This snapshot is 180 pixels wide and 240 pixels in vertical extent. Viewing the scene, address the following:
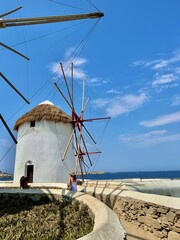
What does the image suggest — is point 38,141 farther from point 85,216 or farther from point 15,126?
point 85,216

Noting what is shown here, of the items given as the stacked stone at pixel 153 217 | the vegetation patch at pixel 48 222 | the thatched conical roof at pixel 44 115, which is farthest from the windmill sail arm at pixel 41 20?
the thatched conical roof at pixel 44 115

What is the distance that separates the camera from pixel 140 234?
6.13 meters

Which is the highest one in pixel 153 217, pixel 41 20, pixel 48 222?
pixel 41 20

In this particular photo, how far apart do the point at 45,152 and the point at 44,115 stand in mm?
2911

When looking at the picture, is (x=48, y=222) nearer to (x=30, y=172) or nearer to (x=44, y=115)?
(x=30, y=172)

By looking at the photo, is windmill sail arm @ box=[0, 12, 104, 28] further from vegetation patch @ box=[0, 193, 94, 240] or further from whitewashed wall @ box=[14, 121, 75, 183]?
whitewashed wall @ box=[14, 121, 75, 183]

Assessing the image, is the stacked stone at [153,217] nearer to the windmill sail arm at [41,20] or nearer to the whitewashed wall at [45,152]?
the windmill sail arm at [41,20]

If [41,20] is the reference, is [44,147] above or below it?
below

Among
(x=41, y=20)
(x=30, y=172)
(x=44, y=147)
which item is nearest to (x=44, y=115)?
(x=44, y=147)

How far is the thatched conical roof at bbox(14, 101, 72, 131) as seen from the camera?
19.2 meters

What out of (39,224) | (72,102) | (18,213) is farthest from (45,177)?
(39,224)

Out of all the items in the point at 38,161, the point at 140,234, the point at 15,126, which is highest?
the point at 15,126

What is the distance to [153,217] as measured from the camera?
19.3ft

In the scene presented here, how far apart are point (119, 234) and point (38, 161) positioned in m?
15.7
